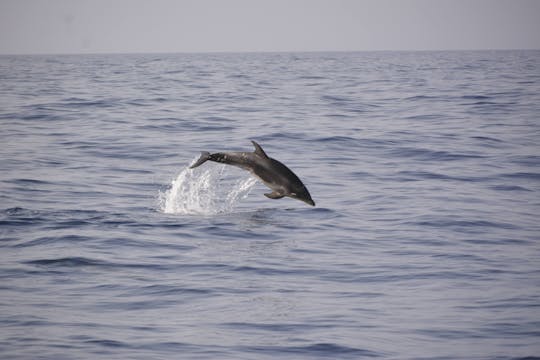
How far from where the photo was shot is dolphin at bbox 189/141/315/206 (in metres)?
14.8

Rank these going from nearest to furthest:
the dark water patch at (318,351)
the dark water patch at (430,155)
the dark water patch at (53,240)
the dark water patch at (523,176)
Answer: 1. the dark water patch at (318,351)
2. the dark water patch at (53,240)
3. the dark water patch at (523,176)
4. the dark water patch at (430,155)

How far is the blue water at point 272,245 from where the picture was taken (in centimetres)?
945

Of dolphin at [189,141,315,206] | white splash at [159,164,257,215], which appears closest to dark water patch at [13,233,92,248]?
dolphin at [189,141,315,206]

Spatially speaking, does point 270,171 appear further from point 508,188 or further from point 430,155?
point 430,155

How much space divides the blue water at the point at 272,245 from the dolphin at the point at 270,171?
2.09 feet

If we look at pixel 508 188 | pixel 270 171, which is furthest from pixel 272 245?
pixel 508 188

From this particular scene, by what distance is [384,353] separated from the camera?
29.5 feet

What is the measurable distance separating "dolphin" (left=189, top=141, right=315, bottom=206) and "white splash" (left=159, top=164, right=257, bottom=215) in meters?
1.62

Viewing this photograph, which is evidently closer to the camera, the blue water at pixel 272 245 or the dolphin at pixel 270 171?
the blue water at pixel 272 245

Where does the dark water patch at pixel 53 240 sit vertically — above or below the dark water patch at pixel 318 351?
above

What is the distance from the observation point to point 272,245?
13492 mm

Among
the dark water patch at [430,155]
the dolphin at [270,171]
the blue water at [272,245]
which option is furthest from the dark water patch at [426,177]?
the dolphin at [270,171]

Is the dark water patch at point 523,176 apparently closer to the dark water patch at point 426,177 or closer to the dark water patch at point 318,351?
the dark water patch at point 426,177

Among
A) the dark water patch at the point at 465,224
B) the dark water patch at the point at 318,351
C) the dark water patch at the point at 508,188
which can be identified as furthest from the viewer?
the dark water patch at the point at 508,188
